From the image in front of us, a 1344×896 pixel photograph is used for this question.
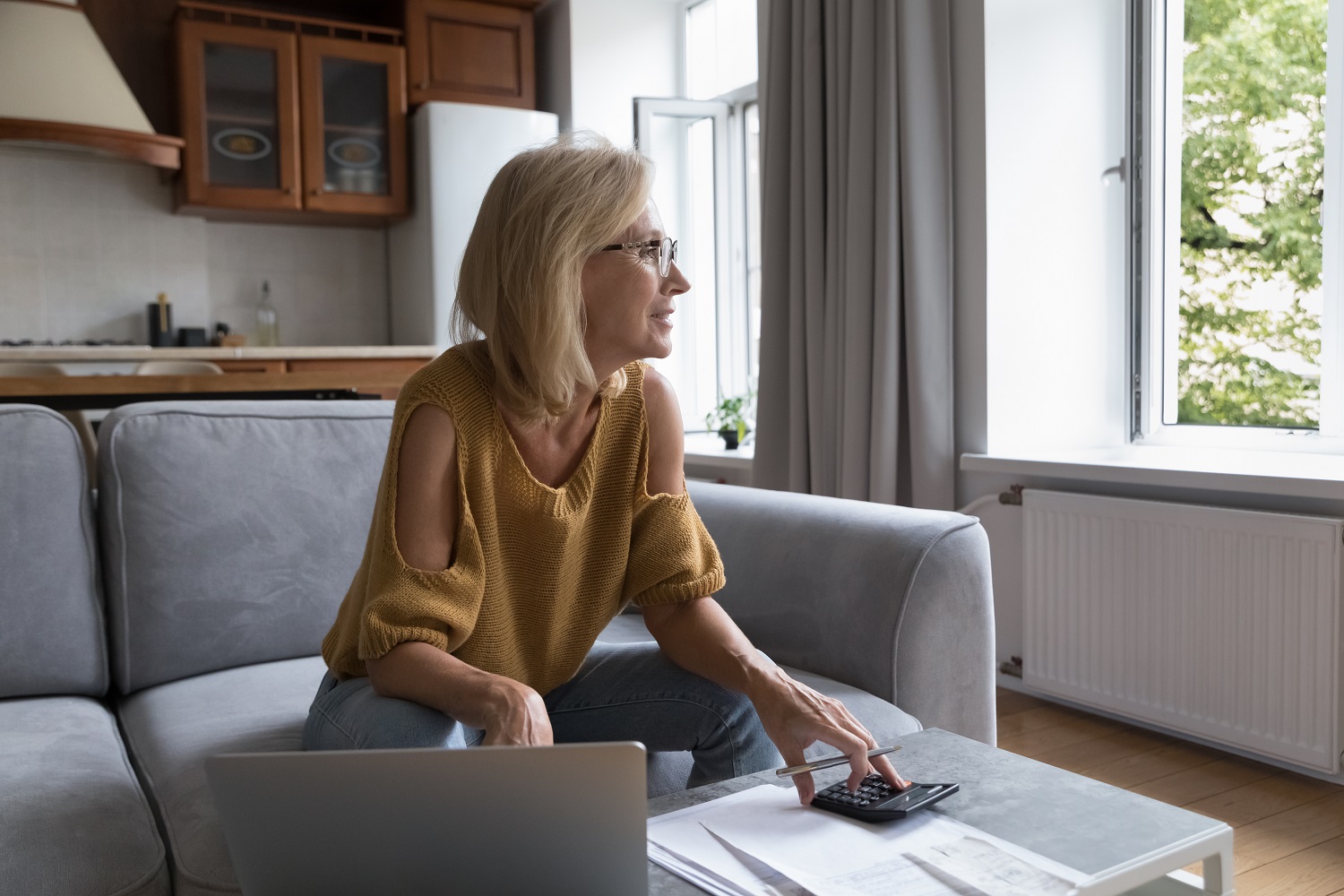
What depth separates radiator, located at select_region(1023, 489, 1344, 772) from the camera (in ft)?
6.98

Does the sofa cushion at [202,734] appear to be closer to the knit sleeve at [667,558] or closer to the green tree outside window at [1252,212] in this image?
the knit sleeve at [667,558]

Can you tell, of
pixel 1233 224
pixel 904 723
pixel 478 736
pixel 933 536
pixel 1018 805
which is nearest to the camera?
pixel 1018 805

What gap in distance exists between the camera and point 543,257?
1.17 meters

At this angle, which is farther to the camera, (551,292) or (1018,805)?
(551,292)

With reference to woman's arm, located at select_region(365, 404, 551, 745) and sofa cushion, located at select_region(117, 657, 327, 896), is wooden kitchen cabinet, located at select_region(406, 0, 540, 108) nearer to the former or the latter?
sofa cushion, located at select_region(117, 657, 327, 896)

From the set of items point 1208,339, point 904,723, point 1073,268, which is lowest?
point 904,723

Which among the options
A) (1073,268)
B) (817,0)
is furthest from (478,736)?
(817,0)

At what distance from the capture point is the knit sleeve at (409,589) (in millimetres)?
1081

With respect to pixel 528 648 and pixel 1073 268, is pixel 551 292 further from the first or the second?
pixel 1073 268

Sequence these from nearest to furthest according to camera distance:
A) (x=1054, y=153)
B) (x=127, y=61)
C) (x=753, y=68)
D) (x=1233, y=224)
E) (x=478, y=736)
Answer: (x=478, y=736) → (x=1233, y=224) → (x=1054, y=153) → (x=753, y=68) → (x=127, y=61)

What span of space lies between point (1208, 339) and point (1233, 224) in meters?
0.28

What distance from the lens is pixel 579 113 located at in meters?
4.60

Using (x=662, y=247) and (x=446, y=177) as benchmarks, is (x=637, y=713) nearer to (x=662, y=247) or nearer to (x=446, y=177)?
(x=662, y=247)

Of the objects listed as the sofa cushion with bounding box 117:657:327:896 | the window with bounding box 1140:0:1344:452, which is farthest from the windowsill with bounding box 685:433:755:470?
the sofa cushion with bounding box 117:657:327:896
